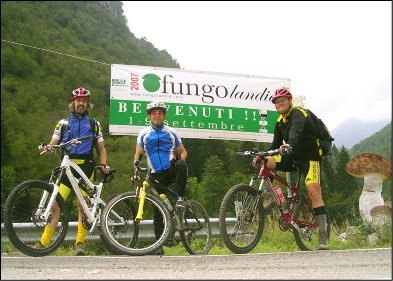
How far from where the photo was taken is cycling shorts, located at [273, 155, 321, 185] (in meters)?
5.37

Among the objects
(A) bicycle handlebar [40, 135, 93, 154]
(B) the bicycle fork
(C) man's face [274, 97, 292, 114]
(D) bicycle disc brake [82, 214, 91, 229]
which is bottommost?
(D) bicycle disc brake [82, 214, 91, 229]

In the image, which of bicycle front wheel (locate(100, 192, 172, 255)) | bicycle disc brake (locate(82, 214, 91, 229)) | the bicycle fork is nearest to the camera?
bicycle front wheel (locate(100, 192, 172, 255))

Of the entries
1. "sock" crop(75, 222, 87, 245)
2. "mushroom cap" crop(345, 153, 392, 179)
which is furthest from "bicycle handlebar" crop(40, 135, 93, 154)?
"mushroom cap" crop(345, 153, 392, 179)

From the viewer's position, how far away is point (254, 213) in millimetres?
5070

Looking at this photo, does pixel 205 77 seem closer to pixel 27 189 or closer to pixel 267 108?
pixel 267 108

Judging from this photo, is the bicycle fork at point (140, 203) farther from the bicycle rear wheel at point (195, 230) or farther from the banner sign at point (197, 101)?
the banner sign at point (197, 101)

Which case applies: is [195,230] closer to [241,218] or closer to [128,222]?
[241,218]

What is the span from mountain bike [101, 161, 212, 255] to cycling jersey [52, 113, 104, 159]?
874 millimetres

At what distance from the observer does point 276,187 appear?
5.32 meters

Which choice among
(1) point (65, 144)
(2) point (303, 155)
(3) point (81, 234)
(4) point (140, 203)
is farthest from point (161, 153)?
(2) point (303, 155)

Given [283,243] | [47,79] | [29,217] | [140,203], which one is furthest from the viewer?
[47,79]

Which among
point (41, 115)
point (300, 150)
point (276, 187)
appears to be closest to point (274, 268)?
point (276, 187)

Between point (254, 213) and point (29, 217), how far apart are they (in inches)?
102

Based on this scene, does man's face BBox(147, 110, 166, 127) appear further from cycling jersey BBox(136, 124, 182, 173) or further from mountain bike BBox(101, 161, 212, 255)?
mountain bike BBox(101, 161, 212, 255)
